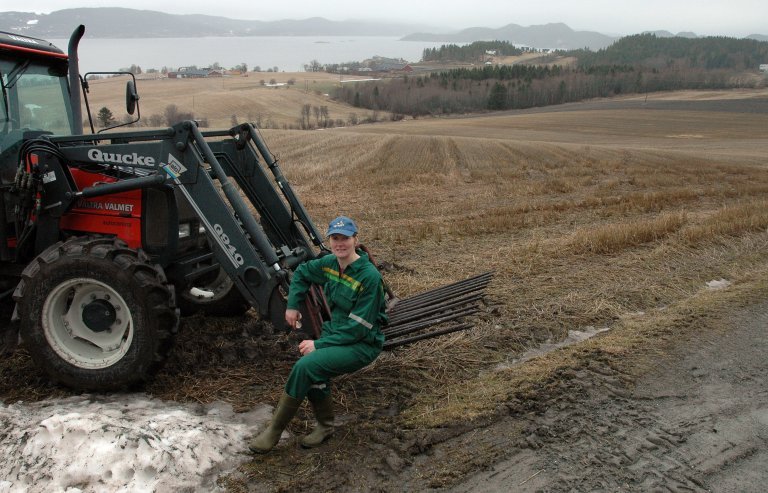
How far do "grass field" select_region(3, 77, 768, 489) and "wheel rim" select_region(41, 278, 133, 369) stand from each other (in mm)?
456

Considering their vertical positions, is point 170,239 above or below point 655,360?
above

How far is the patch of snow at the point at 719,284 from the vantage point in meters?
7.73

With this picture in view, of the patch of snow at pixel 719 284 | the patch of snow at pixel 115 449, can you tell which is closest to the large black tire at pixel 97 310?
the patch of snow at pixel 115 449

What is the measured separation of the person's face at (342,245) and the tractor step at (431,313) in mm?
859

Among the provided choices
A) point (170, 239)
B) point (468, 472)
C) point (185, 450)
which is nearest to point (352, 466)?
point (468, 472)

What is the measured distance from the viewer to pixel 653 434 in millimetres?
4156

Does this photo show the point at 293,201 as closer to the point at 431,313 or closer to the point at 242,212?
the point at 242,212

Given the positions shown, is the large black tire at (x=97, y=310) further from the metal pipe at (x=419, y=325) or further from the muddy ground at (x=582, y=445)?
the metal pipe at (x=419, y=325)

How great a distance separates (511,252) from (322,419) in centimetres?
549

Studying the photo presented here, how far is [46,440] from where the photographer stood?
149 inches

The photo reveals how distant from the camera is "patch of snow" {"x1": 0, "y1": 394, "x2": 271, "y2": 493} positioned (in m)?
3.56

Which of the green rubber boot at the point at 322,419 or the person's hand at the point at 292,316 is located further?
the person's hand at the point at 292,316

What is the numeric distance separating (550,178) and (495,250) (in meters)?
10.0

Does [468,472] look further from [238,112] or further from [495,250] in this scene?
[238,112]
